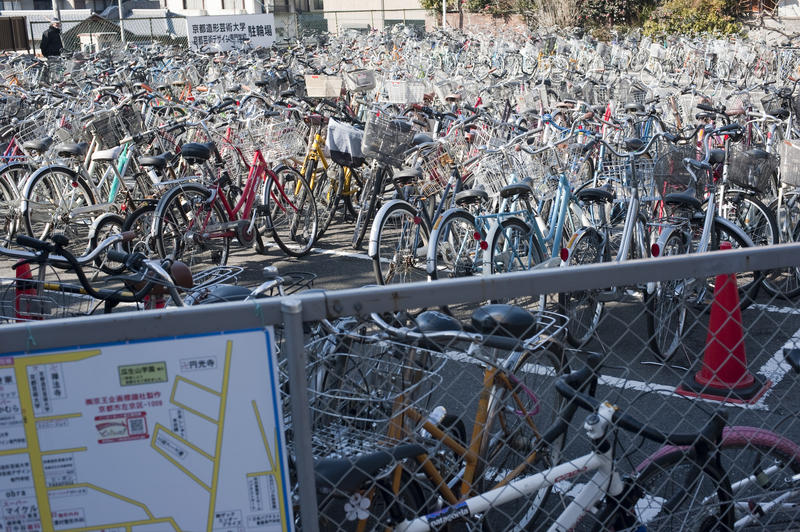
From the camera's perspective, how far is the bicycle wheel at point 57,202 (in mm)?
7020

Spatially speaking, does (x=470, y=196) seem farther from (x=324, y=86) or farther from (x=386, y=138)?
(x=324, y=86)

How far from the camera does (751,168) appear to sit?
5719 mm

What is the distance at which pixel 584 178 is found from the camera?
6520 millimetres

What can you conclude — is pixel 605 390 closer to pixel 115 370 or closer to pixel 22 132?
pixel 115 370

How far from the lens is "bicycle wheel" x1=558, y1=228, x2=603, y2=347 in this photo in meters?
5.08

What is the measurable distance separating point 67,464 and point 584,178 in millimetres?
5316

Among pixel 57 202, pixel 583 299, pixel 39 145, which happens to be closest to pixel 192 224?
pixel 57 202

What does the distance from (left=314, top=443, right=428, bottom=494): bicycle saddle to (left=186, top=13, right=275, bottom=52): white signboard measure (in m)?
15.6

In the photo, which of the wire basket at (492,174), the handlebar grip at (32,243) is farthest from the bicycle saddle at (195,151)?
the handlebar grip at (32,243)

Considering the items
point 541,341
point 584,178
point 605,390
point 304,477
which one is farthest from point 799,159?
point 304,477

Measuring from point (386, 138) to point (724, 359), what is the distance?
132 inches

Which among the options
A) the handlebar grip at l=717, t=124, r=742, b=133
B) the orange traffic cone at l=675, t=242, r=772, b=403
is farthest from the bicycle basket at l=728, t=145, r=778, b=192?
the orange traffic cone at l=675, t=242, r=772, b=403

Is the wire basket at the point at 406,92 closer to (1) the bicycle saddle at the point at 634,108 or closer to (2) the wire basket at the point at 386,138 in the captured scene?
(1) the bicycle saddle at the point at 634,108

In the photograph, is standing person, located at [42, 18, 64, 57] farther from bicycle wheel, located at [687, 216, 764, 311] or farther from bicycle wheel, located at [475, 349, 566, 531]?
bicycle wheel, located at [475, 349, 566, 531]
